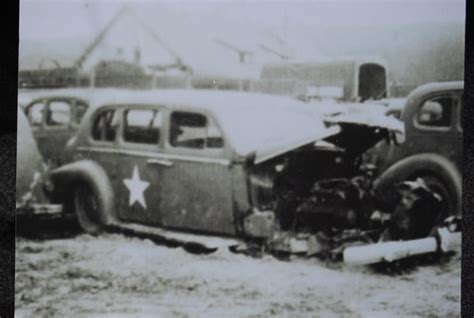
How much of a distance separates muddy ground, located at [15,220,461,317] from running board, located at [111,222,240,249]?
0.14 ft

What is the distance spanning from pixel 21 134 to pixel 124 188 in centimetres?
57

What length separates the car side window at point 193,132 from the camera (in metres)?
2.98

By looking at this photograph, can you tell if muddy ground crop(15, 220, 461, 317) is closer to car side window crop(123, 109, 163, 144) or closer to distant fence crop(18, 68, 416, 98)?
car side window crop(123, 109, 163, 144)

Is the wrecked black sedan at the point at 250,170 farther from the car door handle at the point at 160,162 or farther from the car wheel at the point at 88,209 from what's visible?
the car wheel at the point at 88,209

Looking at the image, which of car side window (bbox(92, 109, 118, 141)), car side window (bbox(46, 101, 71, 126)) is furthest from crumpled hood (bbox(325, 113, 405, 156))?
car side window (bbox(46, 101, 71, 126))

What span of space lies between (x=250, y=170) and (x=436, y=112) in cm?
92

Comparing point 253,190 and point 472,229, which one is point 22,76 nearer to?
point 253,190

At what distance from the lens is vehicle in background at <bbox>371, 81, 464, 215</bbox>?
295cm

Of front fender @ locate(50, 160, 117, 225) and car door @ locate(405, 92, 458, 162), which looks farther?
front fender @ locate(50, 160, 117, 225)

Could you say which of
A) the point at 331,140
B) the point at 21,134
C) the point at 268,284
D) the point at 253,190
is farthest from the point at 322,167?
the point at 21,134

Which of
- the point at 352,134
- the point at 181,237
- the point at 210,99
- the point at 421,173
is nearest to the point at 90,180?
the point at 181,237

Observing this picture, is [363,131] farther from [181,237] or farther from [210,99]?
[181,237]

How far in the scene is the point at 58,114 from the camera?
3.13 m

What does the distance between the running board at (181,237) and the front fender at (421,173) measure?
2.42ft
